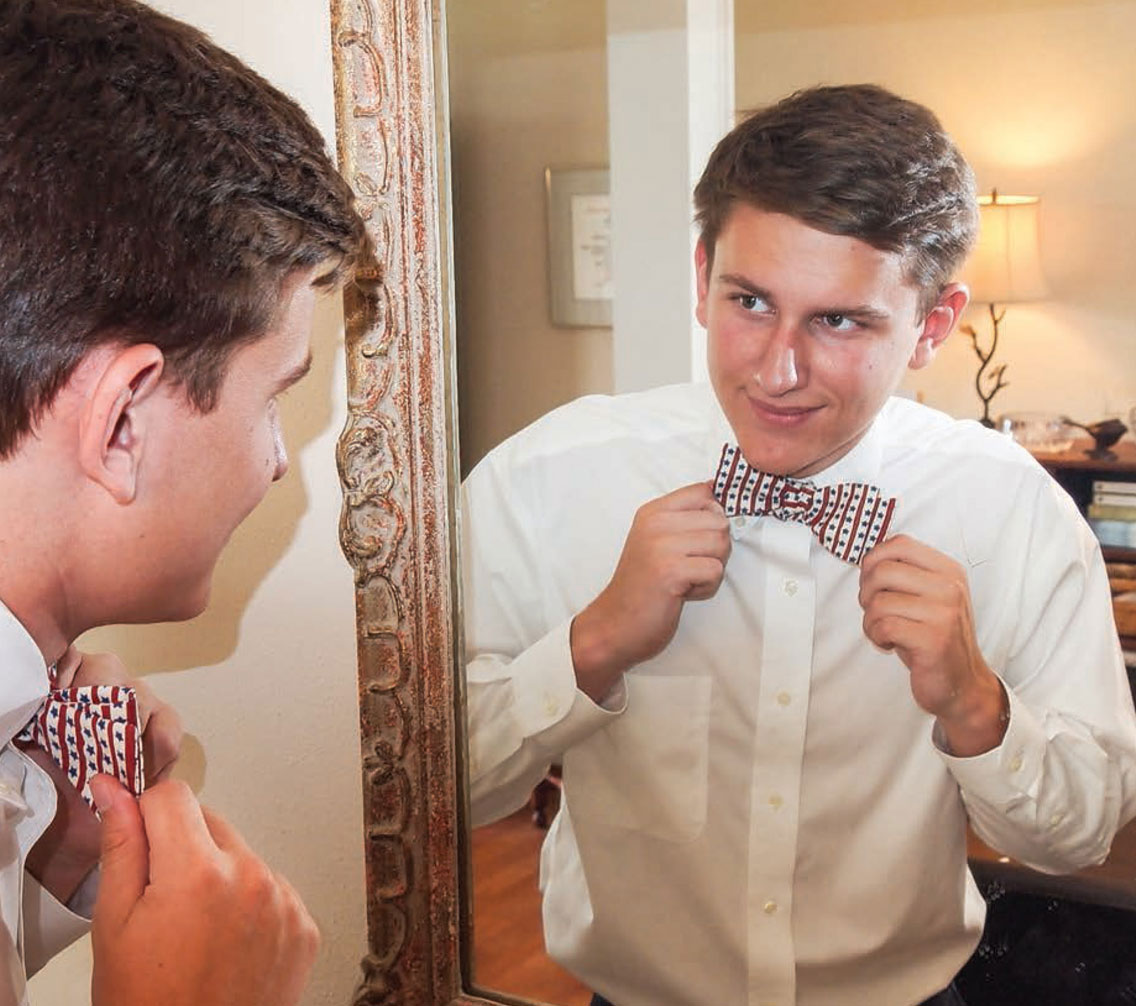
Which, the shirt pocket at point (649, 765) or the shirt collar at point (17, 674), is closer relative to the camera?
the shirt collar at point (17, 674)

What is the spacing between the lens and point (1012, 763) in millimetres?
967

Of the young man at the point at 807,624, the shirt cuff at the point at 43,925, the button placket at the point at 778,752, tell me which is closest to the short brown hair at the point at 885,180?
the young man at the point at 807,624

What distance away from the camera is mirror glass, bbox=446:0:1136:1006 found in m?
0.89

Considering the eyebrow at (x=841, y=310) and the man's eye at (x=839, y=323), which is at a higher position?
the eyebrow at (x=841, y=310)

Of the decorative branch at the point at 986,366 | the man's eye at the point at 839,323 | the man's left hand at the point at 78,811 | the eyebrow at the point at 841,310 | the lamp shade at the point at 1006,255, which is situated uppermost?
the lamp shade at the point at 1006,255

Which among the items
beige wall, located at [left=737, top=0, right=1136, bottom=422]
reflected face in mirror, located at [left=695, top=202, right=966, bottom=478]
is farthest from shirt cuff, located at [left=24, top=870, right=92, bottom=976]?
beige wall, located at [left=737, top=0, right=1136, bottom=422]

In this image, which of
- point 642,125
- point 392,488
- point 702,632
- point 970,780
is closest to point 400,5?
point 642,125

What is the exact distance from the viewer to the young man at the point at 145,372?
74cm

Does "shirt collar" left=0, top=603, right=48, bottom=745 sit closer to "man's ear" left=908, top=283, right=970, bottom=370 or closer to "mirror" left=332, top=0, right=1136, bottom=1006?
"mirror" left=332, top=0, right=1136, bottom=1006

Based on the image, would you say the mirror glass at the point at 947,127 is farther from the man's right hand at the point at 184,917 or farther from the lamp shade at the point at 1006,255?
the man's right hand at the point at 184,917

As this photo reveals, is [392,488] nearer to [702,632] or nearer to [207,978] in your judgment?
[702,632]

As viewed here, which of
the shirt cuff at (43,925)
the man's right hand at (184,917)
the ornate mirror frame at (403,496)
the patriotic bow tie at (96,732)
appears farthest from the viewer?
the ornate mirror frame at (403,496)

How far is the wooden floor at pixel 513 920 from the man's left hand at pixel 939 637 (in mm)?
373

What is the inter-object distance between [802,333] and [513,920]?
59 centimetres
